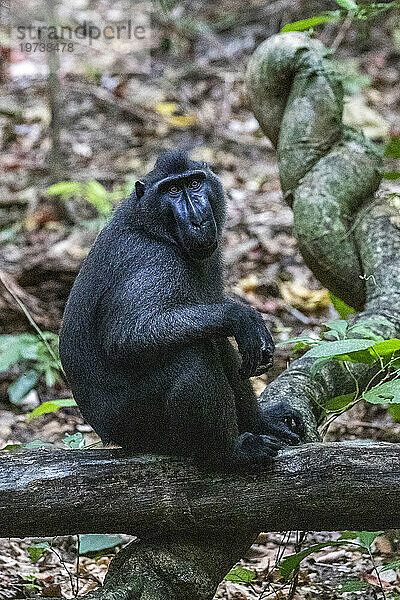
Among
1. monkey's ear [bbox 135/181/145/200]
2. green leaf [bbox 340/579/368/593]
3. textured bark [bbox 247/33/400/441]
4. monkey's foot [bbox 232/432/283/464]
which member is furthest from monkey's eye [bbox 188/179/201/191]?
green leaf [bbox 340/579/368/593]

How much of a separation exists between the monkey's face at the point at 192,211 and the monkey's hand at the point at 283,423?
93 centimetres

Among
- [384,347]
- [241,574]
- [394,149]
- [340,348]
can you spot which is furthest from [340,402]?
[394,149]

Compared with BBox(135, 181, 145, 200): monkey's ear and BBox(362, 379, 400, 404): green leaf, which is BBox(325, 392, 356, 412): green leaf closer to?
BBox(362, 379, 400, 404): green leaf

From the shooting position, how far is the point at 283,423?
3.90m

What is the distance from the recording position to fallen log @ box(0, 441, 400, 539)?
3.02 m

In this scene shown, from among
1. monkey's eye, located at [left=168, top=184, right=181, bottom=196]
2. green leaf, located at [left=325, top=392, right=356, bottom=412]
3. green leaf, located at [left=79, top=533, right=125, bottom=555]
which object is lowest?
green leaf, located at [left=79, top=533, right=125, bottom=555]

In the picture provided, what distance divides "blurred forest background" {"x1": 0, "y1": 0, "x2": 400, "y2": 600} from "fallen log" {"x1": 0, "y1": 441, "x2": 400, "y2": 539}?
1.73 ft

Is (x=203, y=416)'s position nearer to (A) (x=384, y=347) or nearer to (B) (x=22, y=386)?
(A) (x=384, y=347)

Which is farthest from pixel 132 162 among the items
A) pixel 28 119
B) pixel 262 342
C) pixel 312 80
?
pixel 262 342

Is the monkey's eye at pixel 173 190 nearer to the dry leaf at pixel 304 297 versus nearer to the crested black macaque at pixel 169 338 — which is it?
the crested black macaque at pixel 169 338

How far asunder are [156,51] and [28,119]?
2.91 meters

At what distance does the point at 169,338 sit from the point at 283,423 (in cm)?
91

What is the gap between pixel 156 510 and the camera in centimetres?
320

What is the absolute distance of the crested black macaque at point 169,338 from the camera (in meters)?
3.32
